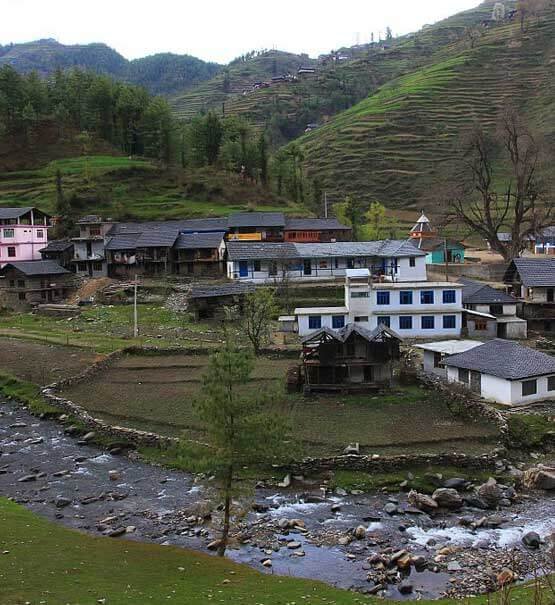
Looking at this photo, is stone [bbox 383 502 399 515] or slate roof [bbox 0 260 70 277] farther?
slate roof [bbox 0 260 70 277]

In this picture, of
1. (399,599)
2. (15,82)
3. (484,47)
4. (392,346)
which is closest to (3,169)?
(15,82)

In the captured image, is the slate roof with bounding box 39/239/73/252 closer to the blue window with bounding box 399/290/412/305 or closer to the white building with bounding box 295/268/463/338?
the white building with bounding box 295/268/463/338

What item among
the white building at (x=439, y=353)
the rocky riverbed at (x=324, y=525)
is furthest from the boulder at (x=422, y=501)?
the white building at (x=439, y=353)

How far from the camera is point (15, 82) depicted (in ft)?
352

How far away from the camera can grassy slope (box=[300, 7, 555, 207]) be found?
132 metres

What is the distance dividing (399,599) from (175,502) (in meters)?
10.1

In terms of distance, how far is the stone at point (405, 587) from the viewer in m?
18.9

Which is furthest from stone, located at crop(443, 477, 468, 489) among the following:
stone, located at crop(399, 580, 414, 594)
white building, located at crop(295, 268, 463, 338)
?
white building, located at crop(295, 268, 463, 338)

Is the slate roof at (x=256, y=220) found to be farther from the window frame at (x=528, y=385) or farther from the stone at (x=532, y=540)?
the stone at (x=532, y=540)

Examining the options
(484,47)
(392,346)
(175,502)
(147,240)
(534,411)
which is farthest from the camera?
(484,47)

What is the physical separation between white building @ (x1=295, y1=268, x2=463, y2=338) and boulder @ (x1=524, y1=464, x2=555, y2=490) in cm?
2309

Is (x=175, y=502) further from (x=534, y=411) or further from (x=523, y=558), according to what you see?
(x=534, y=411)

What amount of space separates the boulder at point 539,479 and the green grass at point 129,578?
8650 mm

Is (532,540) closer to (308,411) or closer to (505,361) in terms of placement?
(308,411)
